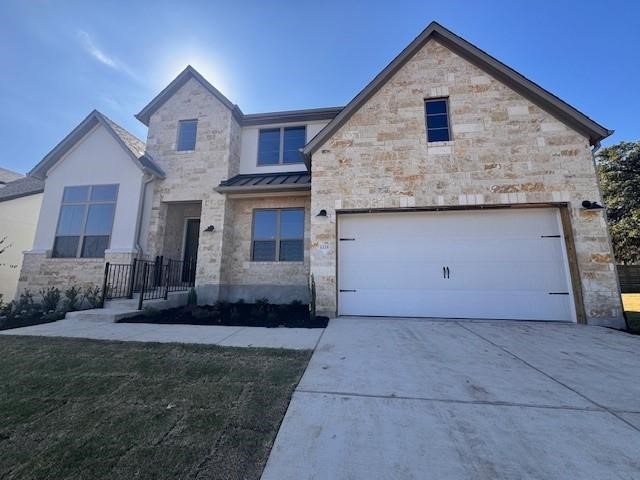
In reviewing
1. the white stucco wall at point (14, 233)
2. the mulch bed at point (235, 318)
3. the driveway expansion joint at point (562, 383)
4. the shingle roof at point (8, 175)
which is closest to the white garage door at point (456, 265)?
the mulch bed at point (235, 318)

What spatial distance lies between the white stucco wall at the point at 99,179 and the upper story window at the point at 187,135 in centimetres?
190

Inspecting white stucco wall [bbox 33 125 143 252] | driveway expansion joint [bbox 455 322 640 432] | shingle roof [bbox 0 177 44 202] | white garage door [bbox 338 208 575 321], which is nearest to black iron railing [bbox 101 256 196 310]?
white stucco wall [bbox 33 125 143 252]

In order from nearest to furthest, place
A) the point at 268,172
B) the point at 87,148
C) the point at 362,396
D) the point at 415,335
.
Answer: the point at 362,396
the point at 415,335
the point at 87,148
the point at 268,172

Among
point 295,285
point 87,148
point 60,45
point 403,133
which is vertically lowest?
point 295,285

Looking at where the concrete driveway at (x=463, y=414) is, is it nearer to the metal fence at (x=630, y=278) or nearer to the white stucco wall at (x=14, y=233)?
the white stucco wall at (x=14, y=233)

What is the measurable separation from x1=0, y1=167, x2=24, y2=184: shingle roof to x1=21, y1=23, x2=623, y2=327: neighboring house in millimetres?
11231

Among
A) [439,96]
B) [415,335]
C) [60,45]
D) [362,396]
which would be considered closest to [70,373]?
[362,396]

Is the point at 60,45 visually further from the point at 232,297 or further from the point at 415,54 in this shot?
the point at 415,54

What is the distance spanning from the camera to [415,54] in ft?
25.4

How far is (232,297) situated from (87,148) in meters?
8.02

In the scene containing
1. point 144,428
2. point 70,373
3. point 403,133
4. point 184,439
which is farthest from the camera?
point 403,133

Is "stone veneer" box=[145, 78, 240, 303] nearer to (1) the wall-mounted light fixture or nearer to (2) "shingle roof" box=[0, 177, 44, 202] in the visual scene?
(2) "shingle roof" box=[0, 177, 44, 202]

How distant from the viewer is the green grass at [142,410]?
175 cm

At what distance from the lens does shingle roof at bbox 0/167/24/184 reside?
15794mm
